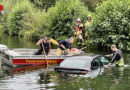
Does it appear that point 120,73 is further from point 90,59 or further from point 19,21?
point 19,21

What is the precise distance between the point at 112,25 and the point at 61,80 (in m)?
12.8

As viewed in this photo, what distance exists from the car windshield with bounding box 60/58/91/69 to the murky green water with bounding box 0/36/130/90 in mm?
494

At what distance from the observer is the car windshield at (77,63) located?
13.8 metres

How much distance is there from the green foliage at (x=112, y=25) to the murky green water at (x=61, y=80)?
860 centimetres

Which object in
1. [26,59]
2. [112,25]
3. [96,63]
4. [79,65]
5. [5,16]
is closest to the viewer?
[79,65]

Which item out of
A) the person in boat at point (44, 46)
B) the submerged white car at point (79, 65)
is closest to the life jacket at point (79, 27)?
the person in boat at point (44, 46)

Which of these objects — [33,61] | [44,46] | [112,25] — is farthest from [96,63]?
[112,25]

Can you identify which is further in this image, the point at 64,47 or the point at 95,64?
the point at 64,47

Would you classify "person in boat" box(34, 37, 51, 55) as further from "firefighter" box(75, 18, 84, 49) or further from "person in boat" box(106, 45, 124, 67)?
"firefighter" box(75, 18, 84, 49)

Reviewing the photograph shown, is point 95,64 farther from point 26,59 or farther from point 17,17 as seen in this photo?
point 17,17

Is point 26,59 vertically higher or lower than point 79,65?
higher

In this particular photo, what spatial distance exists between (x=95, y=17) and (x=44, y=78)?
12829mm

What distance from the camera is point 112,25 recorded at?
975 inches

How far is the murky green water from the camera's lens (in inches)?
471
